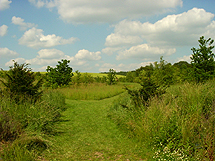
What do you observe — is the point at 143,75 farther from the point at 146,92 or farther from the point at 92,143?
the point at 92,143

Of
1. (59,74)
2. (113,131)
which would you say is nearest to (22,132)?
(113,131)

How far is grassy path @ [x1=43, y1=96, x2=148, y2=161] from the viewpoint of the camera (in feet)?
16.0

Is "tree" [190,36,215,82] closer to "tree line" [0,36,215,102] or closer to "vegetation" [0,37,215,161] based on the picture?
"tree line" [0,36,215,102]

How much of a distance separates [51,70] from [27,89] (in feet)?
41.2

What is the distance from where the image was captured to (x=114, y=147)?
550 centimetres

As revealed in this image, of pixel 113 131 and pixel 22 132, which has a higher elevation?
pixel 22 132

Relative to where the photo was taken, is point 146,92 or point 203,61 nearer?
point 146,92

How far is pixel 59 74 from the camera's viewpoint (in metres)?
19.8

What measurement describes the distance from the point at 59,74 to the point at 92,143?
49.4 feet

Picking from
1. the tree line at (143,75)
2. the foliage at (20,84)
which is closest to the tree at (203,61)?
the tree line at (143,75)

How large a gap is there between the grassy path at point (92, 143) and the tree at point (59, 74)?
11.6 meters

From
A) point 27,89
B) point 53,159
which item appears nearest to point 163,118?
point 53,159

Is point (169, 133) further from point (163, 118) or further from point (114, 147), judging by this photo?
point (114, 147)

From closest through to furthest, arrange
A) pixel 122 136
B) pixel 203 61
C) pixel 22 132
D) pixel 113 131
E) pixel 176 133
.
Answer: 1. pixel 176 133
2. pixel 22 132
3. pixel 122 136
4. pixel 113 131
5. pixel 203 61
